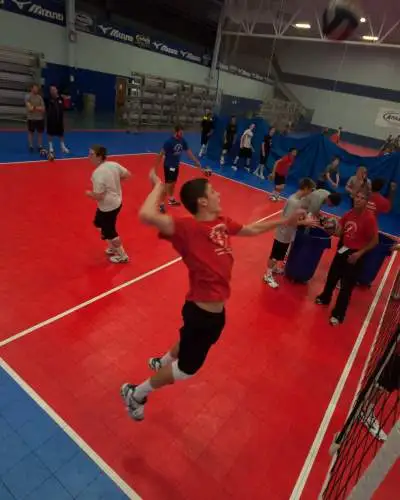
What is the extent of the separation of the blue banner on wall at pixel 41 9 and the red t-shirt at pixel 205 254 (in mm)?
18204

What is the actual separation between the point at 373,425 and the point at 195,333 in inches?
95.7

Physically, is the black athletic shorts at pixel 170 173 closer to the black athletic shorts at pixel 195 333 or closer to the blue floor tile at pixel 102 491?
the black athletic shorts at pixel 195 333

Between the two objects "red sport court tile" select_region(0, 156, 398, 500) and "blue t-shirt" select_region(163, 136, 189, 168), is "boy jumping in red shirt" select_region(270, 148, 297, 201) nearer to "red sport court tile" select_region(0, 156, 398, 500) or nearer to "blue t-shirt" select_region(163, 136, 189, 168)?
"blue t-shirt" select_region(163, 136, 189, 168)

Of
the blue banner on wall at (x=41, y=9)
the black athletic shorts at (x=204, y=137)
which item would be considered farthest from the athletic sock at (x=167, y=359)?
the blue banner on wall at (x=41, y=9)

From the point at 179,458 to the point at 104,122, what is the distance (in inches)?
732

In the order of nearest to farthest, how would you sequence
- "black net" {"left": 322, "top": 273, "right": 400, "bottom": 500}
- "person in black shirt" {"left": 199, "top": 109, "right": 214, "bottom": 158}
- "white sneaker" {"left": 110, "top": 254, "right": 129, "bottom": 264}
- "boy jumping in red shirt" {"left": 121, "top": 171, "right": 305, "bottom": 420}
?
"boy jumping in red shirt" {"left": 121, "top": 171, "right": 305, "bottom": 420} → "black net" {"left": 322, "top": 273, "right": 400, "bottom": 500} → "white sneaker" {"left": 110, "top": 254, "right": 129, "bottom": 264} → "person in black shirt" {"left": 199, "top": 109, "right": 214, "bottom": 158}

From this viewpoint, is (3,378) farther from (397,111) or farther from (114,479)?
(397,111)

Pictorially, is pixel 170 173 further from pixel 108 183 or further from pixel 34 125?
pixel 34 125

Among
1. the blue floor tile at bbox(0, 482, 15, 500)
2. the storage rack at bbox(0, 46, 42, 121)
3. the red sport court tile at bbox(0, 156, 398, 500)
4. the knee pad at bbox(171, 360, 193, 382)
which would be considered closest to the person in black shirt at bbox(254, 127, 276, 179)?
the red sport court tile at bbox(0, 156, 398, 500)

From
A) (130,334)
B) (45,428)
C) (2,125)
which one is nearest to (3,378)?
(45,428)

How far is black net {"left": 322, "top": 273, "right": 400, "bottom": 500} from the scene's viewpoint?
10.1 feet

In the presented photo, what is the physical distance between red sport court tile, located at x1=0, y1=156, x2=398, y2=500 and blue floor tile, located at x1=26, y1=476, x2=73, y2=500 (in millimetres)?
384

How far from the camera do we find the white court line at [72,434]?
283cm

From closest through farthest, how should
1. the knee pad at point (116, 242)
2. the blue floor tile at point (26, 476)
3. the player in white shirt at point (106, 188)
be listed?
1. the blue floor tile at point (26, 476)
2. the player in white shirt at point (106, 188)
3. the knee pad at point (116, 242)
